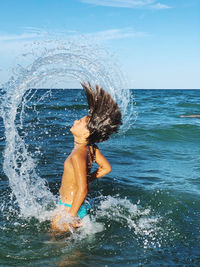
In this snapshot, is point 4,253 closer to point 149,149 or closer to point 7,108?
point 7,108

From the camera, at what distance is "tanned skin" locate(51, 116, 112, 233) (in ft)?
10.7

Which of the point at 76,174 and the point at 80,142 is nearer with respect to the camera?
the point at 76,174

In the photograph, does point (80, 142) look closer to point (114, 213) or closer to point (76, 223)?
point (76, 223)

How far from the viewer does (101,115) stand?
3.51m

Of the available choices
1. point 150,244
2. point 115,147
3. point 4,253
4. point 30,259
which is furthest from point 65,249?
point 115,147

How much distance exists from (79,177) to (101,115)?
750 mm

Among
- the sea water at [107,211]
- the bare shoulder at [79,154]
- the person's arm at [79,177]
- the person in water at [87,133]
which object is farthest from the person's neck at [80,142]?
the sea water at [107,211]

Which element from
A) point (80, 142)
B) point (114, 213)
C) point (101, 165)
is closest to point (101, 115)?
point (80, 142)

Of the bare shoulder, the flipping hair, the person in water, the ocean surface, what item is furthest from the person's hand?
the flipping hair

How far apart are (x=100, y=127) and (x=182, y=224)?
2.19 meters

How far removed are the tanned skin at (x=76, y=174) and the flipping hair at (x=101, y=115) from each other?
0.08 metres

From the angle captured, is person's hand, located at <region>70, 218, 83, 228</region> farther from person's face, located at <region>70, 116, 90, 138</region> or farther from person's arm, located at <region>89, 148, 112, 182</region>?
person's face, located at <region>70, 116, 90, 138</region>

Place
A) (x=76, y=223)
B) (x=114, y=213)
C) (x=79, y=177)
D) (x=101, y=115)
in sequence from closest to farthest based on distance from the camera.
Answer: (x=79, y=177), (x=101, y=115), (x=76, y=223), (x=114, y=213)

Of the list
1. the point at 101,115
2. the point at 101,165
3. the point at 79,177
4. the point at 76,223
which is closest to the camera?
the point at 79,177
